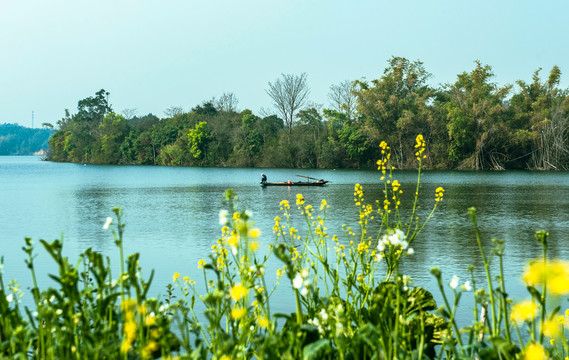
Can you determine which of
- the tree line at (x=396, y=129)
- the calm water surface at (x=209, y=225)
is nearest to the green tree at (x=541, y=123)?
the tree line at (x=396, y=129)

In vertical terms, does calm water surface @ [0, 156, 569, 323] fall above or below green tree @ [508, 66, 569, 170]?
below

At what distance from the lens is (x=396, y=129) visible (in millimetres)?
59000

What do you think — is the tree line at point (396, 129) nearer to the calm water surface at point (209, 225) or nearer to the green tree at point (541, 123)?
the green tree at point (541, 123)

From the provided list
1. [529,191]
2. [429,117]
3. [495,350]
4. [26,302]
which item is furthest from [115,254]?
[429,117]

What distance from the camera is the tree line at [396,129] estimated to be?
53.8 meters

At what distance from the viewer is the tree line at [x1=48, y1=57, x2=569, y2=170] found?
5375cm

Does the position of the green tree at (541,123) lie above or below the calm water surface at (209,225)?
above

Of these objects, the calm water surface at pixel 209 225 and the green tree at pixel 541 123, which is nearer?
the calm water surface at pixel 209 225

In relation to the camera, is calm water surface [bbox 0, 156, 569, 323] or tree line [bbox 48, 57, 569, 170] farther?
tree line [bbox 48, 57, 569, 170]

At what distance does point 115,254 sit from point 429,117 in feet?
158

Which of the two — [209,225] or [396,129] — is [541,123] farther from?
[209,225]

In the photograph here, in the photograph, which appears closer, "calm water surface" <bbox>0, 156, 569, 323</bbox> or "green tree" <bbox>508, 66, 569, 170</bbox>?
"calm water surface" <bbox>0, 156, 569, 323</bbox>

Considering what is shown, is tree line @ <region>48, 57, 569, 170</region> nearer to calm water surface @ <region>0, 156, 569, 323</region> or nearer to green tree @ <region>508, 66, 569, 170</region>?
green tree @ <region>508, 66, 569, 170</region>

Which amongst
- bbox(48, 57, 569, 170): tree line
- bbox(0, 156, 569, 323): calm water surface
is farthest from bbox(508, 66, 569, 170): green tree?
bbox(0, 156, 569, 323): calm water surface
